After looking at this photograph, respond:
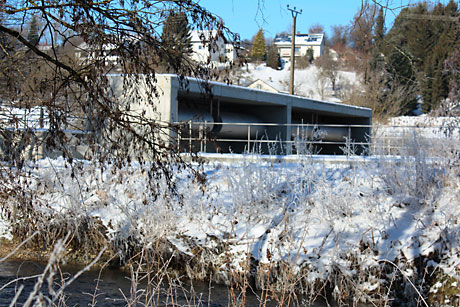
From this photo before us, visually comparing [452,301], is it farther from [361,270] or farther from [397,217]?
[397,217]

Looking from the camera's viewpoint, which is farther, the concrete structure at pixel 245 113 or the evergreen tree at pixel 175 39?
the concrete structure at pixel 245 113

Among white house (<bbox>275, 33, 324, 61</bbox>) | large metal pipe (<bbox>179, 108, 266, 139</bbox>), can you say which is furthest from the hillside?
large metal pipe (<bbox>179, 108, 266, 139</bbox>)

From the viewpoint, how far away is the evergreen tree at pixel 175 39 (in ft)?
16.5

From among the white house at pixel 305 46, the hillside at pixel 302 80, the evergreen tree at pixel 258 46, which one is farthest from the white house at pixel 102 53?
the white house at pixel 305 46

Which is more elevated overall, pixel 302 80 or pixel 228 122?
pixel 302 80

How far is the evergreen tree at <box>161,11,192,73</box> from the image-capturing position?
5.02 m

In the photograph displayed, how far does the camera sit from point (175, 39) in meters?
5.18

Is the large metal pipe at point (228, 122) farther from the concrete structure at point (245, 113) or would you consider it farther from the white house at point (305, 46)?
the white house at point (305, 46)

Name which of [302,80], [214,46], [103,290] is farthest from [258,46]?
[302,80]

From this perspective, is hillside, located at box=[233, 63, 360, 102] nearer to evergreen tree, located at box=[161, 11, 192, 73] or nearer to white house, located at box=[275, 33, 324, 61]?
white house, located at box=[275, 33, 324, 61]

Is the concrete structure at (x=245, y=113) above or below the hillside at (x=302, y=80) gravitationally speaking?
below

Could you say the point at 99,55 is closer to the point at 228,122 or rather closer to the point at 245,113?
the point at 228,122

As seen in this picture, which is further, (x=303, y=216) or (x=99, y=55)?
(x=303, y=216)

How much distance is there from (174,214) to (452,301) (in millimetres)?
5286
